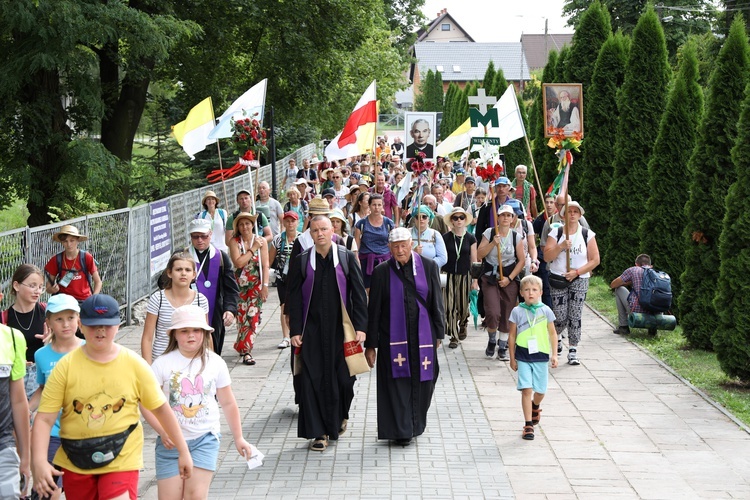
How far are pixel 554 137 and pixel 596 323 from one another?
10.2 feet

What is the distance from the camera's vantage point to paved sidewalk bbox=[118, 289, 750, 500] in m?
7.71

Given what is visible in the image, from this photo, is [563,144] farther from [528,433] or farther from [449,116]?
[449,116]

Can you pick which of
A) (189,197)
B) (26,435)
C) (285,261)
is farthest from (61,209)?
(26,435)

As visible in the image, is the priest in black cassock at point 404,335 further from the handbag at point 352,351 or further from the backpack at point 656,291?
the backpack at point 656,291

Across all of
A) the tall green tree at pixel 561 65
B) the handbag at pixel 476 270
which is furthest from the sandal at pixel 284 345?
the tall green tree at pixel 561 65

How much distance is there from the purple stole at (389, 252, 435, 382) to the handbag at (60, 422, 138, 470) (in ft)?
12.1

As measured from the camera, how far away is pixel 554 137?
45.9ft

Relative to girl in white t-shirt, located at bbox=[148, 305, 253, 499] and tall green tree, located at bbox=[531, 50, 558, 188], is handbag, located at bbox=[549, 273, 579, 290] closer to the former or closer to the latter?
girl in white t-shirt, located at bbox=[148, 305, 253, 499]

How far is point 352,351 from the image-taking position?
28.6ft

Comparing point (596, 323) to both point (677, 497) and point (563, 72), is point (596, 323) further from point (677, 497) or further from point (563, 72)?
point (563, 72)

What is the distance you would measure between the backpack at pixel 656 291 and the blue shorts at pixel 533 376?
5.04 metres

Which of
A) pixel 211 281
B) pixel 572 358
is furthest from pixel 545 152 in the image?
pixel 211 281

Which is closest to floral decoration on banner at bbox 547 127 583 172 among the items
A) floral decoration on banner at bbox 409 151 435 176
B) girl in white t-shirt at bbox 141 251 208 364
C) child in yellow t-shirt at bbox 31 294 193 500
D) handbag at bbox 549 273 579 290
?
floral decoration on banner at bbox 409 151 435 176

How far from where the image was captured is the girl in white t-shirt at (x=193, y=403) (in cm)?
584
